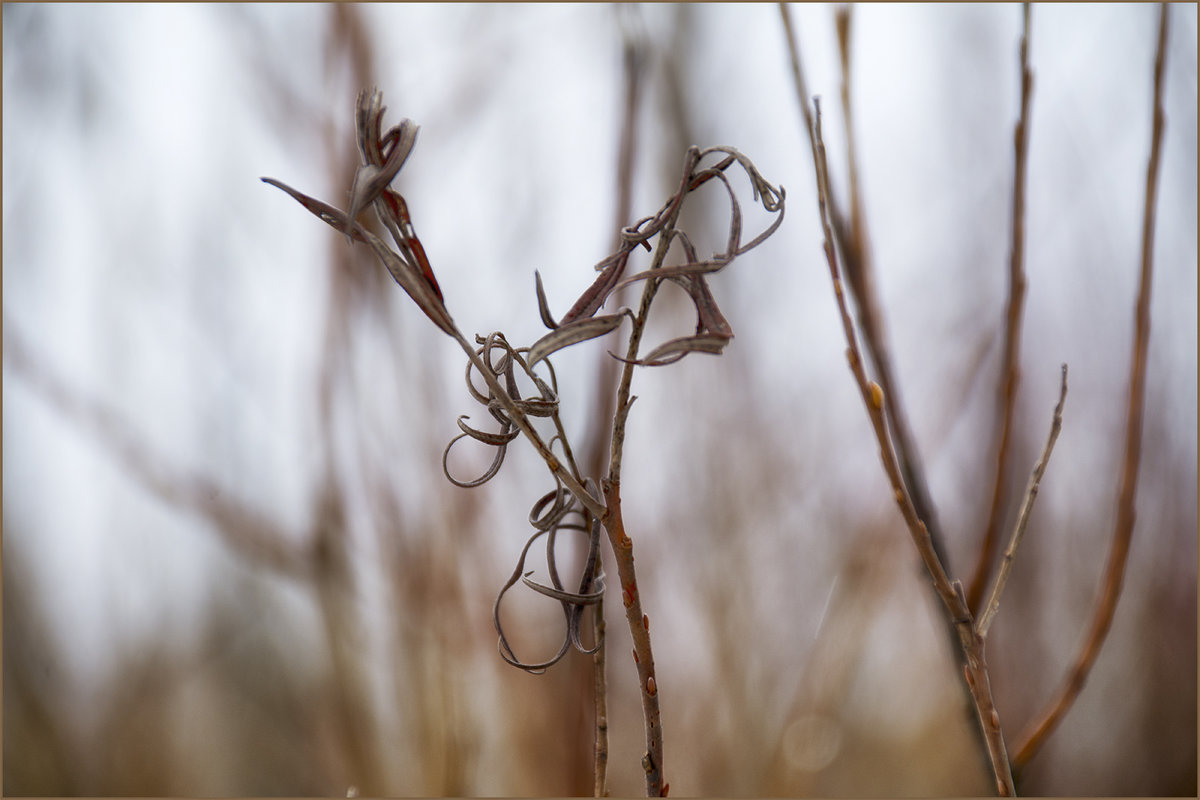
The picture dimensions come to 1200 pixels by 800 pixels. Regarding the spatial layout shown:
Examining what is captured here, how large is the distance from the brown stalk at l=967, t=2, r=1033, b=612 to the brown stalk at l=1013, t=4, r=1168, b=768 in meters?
0.04

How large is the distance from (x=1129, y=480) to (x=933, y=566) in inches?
6.6

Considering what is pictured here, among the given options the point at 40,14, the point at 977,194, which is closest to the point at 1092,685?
the point at 977,194

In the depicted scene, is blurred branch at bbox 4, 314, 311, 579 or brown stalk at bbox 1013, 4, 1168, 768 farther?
blurred branch at bbox 4, 314, 311, 579

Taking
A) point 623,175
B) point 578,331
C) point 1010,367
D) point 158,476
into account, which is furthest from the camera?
point 158,476

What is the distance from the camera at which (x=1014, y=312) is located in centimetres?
30

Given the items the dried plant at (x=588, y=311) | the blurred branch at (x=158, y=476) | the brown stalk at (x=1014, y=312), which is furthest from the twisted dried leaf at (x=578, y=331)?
the blurred branch at (x=158, y=476)

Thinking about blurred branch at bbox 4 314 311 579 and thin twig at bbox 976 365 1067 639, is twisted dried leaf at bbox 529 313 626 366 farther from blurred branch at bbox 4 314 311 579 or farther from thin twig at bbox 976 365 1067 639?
blurred branch at bbox 4 314 311 579

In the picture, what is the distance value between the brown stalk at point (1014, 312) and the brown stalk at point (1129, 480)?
0.04m

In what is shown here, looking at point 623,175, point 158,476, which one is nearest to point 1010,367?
point 623,175

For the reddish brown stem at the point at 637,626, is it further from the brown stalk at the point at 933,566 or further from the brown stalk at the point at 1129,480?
the brown stalk at the point at 1129,480

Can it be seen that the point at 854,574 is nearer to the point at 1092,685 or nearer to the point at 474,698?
the point at 474,698

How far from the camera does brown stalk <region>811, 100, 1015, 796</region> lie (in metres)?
0.20

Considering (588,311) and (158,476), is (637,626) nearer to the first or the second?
(588,311)

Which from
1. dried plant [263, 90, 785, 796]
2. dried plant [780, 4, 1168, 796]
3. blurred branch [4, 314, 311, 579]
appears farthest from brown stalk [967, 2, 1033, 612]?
blurred branch [4, 314, 311, 579]
